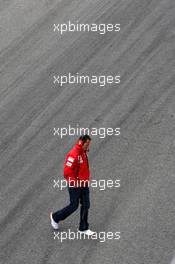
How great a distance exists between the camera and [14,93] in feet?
49.9

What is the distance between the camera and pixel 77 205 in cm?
1039

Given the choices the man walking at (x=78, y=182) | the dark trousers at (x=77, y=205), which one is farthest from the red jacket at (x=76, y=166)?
the dark trousers at (x=77, y=205)

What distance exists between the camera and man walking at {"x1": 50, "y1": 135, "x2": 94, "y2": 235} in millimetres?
9969

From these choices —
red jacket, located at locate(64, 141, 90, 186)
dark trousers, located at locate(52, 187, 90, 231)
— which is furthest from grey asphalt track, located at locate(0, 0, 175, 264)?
red jacket, located at locate(64, 141, 90, 186)

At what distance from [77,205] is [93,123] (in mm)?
3516

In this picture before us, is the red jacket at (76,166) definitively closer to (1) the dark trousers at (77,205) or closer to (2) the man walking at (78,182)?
(2) the man walking at (78,182)

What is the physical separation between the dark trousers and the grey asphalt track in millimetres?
308

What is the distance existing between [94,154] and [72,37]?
219 inches

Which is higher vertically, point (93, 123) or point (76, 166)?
point (93, 123)

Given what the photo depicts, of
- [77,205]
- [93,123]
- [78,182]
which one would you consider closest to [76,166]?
[78,182]

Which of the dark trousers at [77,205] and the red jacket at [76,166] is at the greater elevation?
the red jacket at [76,166]

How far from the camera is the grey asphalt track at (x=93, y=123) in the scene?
10.5m

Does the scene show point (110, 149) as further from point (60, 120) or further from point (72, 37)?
point (72, 37)

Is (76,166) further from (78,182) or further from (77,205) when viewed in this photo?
(77,205)
